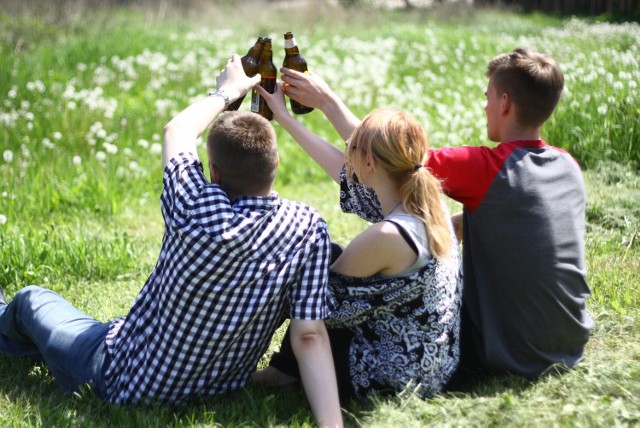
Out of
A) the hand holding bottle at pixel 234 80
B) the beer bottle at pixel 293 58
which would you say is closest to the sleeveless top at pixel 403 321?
the hand holding bottle at pixel 234 80

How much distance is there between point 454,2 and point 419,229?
20.8 meters

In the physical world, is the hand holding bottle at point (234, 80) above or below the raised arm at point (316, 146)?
above

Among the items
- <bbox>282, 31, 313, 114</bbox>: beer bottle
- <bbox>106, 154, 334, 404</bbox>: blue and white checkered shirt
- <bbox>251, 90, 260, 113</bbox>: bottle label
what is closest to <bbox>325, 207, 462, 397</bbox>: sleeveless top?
<bbox>106, 154, 334, 404</bbox>: blue and white checkered shirt

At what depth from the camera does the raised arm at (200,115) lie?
9.83 feet

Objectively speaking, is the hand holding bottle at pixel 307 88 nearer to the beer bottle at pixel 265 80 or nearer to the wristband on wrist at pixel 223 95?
the beer bottle at pixel 265 80

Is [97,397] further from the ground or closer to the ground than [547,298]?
closer to the ground

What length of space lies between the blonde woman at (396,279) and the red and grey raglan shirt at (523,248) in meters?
0.15

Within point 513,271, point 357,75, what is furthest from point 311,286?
point 357,75

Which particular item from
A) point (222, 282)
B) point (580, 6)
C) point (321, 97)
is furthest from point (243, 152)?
point (580, 6)

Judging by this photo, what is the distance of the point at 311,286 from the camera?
2.83 meters

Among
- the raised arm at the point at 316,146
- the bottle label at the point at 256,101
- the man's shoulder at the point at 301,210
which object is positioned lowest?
the man's shoulder at the point at 301,210

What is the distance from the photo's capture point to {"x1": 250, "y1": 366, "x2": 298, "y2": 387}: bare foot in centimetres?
330

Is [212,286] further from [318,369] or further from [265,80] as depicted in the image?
[265,80]

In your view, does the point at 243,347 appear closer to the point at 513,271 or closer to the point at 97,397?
the point at 97,397
